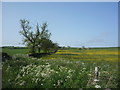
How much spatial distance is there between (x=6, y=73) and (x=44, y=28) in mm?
21051

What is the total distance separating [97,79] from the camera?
7742 millimetres

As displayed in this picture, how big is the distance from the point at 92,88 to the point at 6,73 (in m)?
4.80

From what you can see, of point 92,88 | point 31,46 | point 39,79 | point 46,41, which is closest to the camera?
point 92,88

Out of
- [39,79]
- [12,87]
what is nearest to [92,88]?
[39,79]

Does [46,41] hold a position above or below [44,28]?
below

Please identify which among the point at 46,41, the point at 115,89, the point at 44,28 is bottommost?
the point at 115,89

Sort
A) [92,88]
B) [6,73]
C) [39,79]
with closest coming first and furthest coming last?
[92,88], [39,79], [6,73]

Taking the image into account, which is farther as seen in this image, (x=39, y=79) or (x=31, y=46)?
(x=31, y=46)

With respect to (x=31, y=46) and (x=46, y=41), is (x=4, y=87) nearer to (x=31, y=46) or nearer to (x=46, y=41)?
(x=46, y=41)

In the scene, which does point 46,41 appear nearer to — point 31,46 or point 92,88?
point 31,46

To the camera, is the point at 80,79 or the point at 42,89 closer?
the point at 42,89

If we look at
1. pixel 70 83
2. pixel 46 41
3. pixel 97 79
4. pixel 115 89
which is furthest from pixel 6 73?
pixel 46 41

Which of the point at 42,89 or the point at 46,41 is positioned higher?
the point at 46,41

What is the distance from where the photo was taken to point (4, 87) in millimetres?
7461
